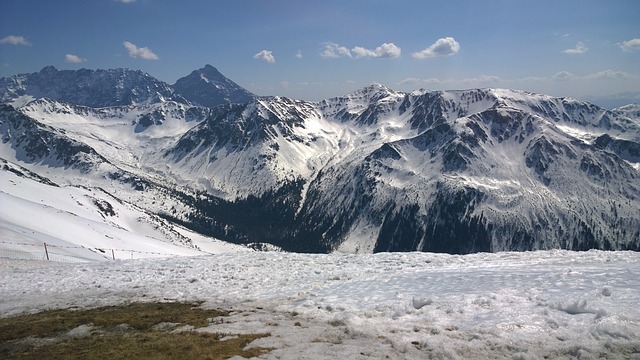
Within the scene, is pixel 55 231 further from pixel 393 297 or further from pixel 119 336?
pixel 393 297

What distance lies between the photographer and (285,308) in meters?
23.9

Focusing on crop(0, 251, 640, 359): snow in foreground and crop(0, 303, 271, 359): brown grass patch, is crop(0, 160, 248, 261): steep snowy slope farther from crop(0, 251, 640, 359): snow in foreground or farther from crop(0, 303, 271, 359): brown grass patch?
crop(0, 303, 271, 359): brown grass patch

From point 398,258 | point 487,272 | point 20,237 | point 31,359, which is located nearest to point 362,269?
point 398,258

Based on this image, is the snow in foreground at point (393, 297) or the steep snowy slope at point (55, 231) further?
the steep snowy slope at point (55, 231)

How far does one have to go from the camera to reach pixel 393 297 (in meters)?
23.6

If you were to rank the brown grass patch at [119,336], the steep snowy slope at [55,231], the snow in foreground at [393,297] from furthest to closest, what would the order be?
the steep snowy slope at [55,231] → the brown grass patch at [119,336] → the snow in foreground at [393,297]

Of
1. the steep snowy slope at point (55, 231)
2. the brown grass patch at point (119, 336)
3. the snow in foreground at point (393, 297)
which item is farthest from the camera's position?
the steep snowy slope at point (55, 231)

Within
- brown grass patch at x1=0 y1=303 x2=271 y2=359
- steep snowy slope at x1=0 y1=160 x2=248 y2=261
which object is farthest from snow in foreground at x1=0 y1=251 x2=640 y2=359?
steep snowy slope at x1=0 y1=160 x2=248 y2=261

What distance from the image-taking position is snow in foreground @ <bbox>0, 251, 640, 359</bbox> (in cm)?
1655

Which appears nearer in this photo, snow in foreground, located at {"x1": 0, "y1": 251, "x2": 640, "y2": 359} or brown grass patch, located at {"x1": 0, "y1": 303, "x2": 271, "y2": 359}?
snow in foreground, located at {"x1": 0, "y1": 251, "x2": 640, "y2": 359}

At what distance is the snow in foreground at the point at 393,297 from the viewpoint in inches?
651

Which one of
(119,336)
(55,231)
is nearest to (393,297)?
(119,336)

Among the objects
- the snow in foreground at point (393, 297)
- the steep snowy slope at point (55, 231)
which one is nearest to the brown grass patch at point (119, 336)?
the snow in foreground at point (393, 297)

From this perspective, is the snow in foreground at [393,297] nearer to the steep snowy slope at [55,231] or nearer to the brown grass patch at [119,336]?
the brown grass patch at [119,336]
